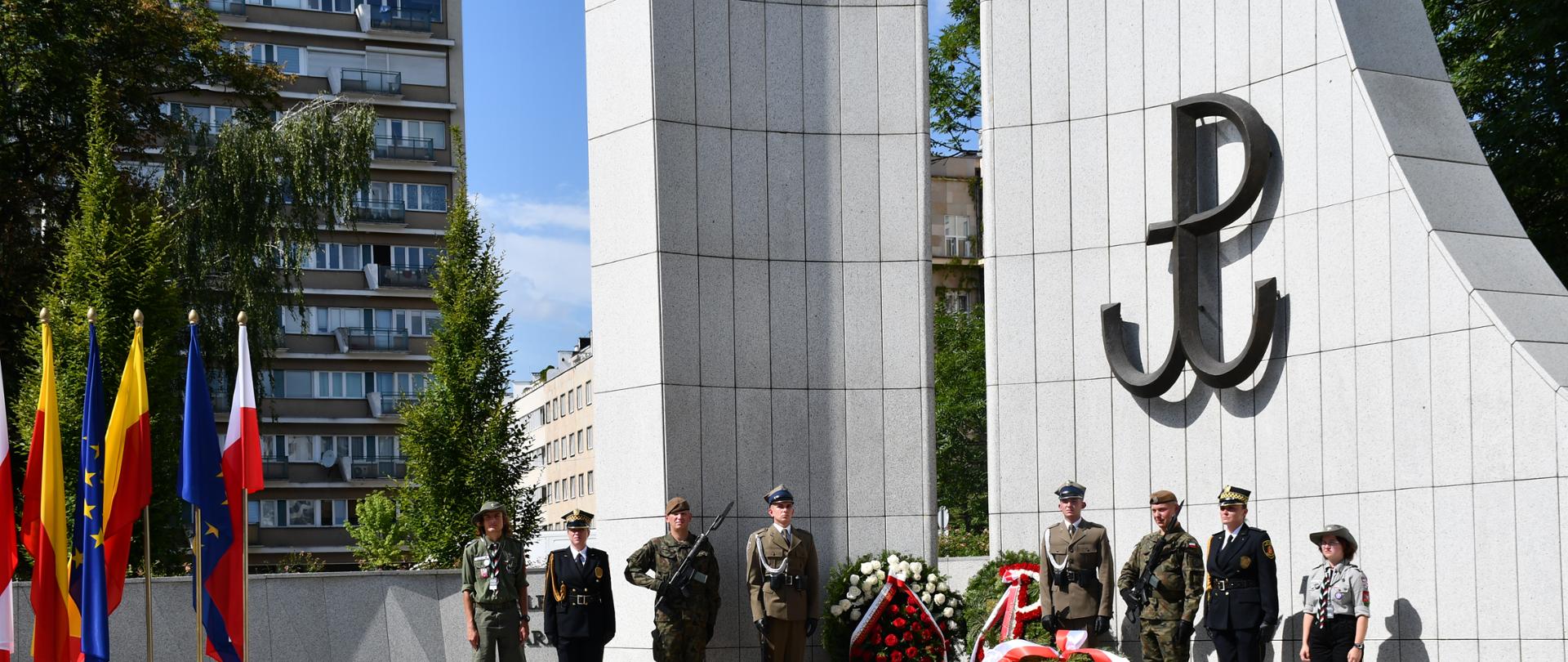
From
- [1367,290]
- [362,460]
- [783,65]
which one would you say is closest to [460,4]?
[362,460]

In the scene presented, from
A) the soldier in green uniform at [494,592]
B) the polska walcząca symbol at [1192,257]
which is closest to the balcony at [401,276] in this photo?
the soldier in green uniform at [494,592]

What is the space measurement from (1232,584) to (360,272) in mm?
57181

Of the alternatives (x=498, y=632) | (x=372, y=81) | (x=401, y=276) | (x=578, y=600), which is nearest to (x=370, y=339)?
(x=401, y=276)

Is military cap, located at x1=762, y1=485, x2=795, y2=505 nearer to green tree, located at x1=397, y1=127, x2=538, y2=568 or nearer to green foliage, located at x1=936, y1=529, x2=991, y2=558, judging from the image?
green foliage, located at x1=936, y1=529, x2=991, y2=558

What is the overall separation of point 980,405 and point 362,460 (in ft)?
121

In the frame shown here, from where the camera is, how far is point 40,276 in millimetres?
25422

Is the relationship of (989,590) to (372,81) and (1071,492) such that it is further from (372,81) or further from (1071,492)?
(372,81)

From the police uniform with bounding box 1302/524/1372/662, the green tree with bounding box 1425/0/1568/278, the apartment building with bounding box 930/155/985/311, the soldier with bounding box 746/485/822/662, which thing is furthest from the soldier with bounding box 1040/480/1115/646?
the apartment building with bounding box 930/155/985/311

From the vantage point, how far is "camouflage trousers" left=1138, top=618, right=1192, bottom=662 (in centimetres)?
1138

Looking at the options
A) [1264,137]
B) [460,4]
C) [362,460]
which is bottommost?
[362,460]

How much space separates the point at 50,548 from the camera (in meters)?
11.2

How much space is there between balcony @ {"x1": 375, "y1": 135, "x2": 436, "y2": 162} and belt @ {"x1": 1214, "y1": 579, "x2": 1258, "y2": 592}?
2209 inches

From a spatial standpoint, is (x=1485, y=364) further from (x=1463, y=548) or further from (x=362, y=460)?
(x=362, y=460)

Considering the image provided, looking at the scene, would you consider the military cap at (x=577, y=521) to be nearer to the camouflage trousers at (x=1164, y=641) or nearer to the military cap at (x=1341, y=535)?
the camouflage trousers at (x=1164, y=641)
